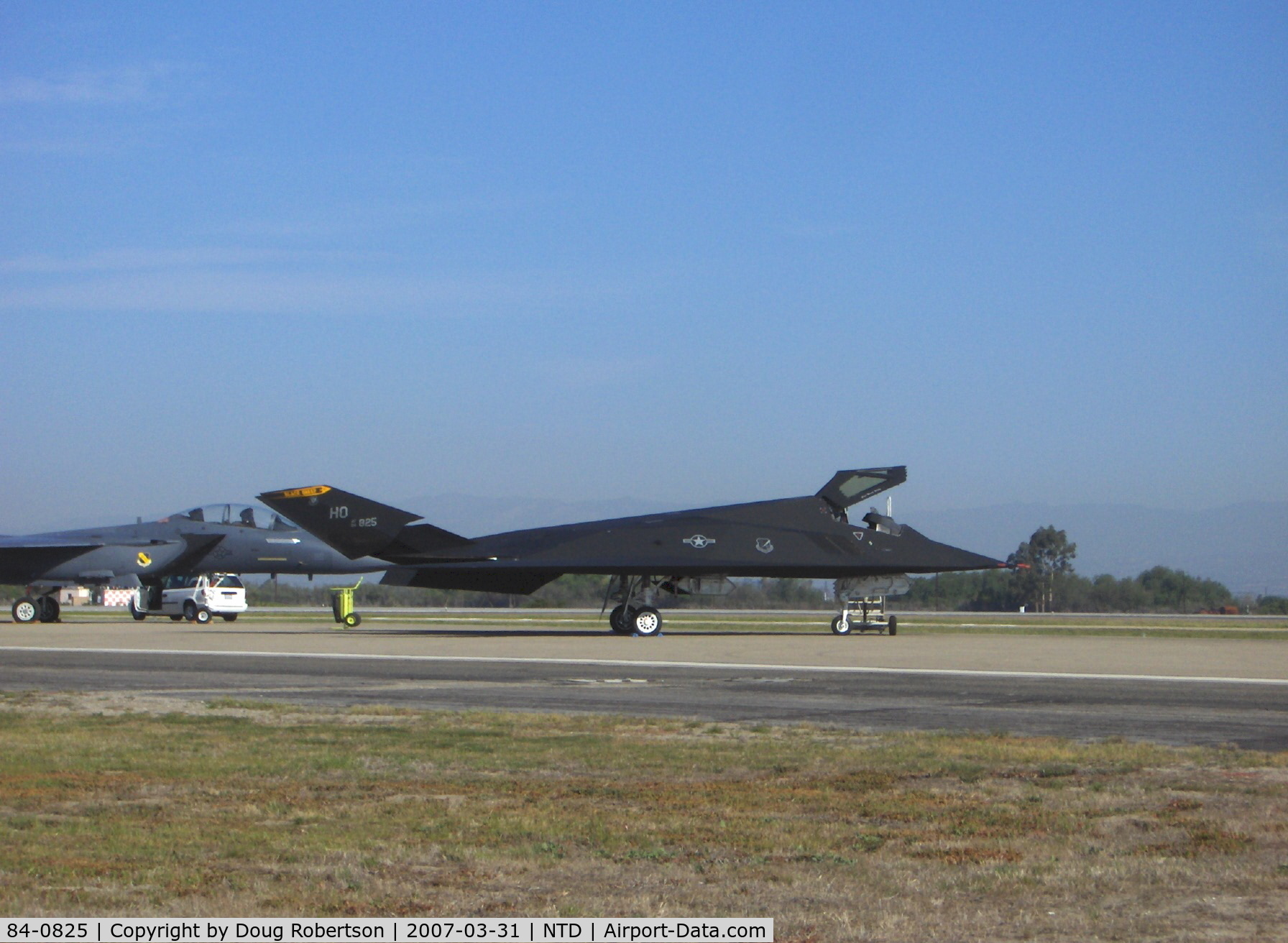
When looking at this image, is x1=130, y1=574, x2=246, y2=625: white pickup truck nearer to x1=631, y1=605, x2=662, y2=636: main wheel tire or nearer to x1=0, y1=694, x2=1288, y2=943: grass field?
x1=631, y1=605, x2=662, y2=636: main wheel tire

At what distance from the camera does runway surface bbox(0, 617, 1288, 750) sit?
12.7 metres

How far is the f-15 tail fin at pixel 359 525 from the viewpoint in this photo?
28.7 meters

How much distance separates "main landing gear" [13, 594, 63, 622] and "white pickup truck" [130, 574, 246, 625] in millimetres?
2440

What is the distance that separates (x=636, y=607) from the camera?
92.5 ft

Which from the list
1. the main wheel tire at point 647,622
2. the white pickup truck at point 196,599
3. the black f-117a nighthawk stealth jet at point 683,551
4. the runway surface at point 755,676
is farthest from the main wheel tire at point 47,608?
the main wheel tire at point 647,622

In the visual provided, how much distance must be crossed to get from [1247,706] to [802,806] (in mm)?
7867

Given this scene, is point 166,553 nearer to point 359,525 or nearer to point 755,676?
point 359,525

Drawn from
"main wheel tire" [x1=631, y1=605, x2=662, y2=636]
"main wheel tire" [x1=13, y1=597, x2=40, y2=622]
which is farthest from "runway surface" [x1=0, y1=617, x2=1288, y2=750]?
"main wheel tire" [x1=13, y1=597, x2=40, y2=622]

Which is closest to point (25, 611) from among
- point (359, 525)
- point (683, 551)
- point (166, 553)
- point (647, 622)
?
point (166, 553)

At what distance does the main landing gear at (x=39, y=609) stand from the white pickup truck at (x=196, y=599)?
8.00 ft

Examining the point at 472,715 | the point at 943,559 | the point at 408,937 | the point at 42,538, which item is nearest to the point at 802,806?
the point at 408,937

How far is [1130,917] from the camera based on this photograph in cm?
532

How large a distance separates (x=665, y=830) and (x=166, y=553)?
33589mm

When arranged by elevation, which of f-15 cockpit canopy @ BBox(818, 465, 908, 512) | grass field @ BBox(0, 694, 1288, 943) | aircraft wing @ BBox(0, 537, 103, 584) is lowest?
grass field @ BBox(0, 694, 1288, 943)
